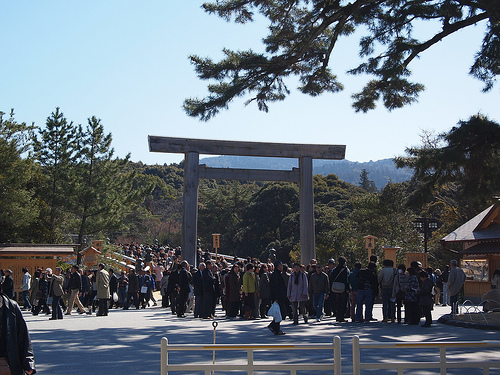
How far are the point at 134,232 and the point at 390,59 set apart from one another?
43.1 metres

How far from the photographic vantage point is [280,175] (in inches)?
756

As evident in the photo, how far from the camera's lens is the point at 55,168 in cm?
3038

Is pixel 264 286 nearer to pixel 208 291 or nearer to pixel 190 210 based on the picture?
pixel 208 291

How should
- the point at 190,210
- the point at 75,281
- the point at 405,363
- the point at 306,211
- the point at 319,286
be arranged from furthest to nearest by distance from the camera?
the point at 306,211, the point at 190,210, the point at 75,281, the point at 319,286, the point at 405,363

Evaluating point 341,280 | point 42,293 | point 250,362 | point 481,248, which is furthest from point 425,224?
point 250,362

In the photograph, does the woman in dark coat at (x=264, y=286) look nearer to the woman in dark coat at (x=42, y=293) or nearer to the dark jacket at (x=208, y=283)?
the dark jacket at (x=208, y=283)

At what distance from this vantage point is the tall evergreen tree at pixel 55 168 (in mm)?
30188

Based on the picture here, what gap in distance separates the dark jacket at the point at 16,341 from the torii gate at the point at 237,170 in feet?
40.6

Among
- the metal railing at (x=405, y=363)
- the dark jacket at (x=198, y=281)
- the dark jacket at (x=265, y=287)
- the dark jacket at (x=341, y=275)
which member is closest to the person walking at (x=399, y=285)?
the dark jacket at (x=341, y=275)

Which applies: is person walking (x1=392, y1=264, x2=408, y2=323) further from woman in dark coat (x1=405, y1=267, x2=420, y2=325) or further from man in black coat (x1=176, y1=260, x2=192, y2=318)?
man in black coat (x1=176, y1=260, x2=192, y2=318)

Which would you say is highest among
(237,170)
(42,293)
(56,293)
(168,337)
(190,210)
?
(237,170)

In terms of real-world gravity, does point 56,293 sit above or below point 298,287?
below

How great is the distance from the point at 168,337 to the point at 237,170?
852 centimetres

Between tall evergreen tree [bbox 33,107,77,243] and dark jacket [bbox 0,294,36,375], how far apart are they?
1025 inches
